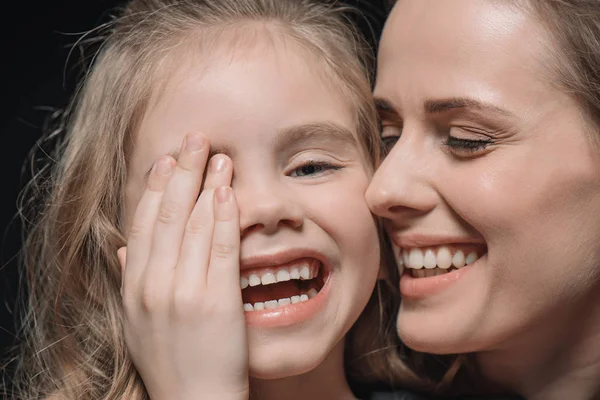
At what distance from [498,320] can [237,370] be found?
1.56ft

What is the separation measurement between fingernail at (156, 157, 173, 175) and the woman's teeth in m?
0.48

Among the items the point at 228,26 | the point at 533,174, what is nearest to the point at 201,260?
the point at 228,26

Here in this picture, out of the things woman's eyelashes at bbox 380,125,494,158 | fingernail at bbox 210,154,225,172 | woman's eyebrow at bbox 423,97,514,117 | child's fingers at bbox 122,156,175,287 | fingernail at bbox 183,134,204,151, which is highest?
woman's eyebrow at bbox 423,97,514,117

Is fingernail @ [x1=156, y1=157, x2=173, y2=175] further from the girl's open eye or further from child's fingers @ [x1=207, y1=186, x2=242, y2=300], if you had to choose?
the girl's open eye

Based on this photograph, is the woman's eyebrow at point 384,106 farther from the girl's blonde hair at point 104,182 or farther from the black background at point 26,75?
the black background at point 26,75

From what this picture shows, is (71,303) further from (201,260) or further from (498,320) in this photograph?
(498,320)

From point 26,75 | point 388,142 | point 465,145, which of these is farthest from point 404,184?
point 26,75

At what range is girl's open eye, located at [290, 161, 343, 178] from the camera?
1.63 metres

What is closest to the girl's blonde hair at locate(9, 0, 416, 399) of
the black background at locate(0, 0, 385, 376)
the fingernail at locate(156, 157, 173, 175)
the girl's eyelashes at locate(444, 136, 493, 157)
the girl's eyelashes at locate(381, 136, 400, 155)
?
the girl's eyelashes at locate(381, 136, 400, 155)

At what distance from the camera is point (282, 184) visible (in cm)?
157

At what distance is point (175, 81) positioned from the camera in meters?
1.61

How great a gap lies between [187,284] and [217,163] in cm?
21

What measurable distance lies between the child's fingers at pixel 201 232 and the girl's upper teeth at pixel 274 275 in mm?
93

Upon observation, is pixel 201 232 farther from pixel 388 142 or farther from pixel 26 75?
pixel 26 75
